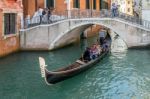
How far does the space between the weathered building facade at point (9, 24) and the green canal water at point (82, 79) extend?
0.52m

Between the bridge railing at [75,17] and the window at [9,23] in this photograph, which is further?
the bridge railing at [75,17]

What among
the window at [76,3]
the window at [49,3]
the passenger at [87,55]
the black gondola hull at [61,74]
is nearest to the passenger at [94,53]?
the passenger at [87,55]

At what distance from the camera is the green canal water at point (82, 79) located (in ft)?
36.8

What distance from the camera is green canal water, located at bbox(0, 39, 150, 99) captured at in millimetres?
11219

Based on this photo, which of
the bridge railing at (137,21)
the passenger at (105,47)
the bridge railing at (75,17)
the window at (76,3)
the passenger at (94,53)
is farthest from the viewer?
the window at (76,3)

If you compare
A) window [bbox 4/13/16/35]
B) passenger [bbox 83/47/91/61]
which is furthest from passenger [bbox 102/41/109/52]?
window [bbox 4/13/16/35]

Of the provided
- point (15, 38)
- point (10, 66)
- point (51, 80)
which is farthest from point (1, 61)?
point (51, 80)

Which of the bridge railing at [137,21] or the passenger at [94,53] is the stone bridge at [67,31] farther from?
the passenger at [94,53]

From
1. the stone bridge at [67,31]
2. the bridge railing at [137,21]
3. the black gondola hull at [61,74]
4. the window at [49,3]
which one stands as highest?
the window at [49,3]

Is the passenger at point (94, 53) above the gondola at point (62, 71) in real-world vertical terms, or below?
above

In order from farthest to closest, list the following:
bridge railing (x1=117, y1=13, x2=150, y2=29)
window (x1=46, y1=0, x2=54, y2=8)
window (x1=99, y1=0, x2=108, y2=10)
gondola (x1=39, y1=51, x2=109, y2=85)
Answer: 1. window (x1=99, y1=0, x2=108, y2=10)
2. window (x1=46, y1=0, x2=54, y2=8)
3. bridge railing (x1=117, y1=13, x2=150, y2=29)
4. gondola (x1=39, y1=51, x2=109, y2=85)

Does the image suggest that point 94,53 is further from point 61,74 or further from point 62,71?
point 61,74

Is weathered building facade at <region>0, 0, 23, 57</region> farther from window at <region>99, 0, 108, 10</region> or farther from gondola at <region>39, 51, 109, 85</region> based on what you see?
window at <region>99, 0, 108, 10</region>

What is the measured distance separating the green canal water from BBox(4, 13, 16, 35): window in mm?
1183
